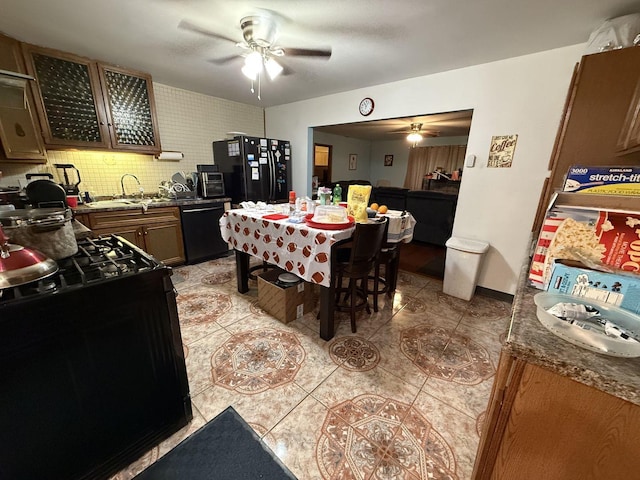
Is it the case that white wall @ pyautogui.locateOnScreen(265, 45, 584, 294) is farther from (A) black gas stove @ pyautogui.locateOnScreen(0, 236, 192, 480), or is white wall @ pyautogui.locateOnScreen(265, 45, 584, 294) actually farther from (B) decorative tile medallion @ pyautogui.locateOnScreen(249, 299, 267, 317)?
(A) black gas stove @ pyautogui.locateOnScreen(0, 236, 192, 480)

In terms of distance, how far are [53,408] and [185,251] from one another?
106 inches

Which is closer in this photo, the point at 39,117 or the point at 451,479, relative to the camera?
the point at 451,479

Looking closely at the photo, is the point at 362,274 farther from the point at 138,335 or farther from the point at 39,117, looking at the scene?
the point at 39,117

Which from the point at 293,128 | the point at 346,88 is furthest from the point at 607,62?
the point at 293,128

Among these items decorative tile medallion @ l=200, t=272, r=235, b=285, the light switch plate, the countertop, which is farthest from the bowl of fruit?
the countertop

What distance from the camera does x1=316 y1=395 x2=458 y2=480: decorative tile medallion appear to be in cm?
117

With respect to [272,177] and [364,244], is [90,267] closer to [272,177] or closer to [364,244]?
[364,244]

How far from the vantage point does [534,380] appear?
25.1 inches

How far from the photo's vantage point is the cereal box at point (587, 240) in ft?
2.67

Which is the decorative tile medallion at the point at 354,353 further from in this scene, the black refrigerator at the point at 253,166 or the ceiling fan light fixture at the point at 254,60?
the black refrigerator at the point at 253,166

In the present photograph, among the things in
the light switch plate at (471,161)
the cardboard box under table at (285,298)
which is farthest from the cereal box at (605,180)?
the cardboard box under table at (285,298)

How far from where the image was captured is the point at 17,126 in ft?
7.49

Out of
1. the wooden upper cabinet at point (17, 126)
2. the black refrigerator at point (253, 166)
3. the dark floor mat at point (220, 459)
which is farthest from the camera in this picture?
the black refrigerator at point (253, 166)

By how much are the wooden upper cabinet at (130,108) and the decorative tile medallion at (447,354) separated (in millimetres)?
3733
